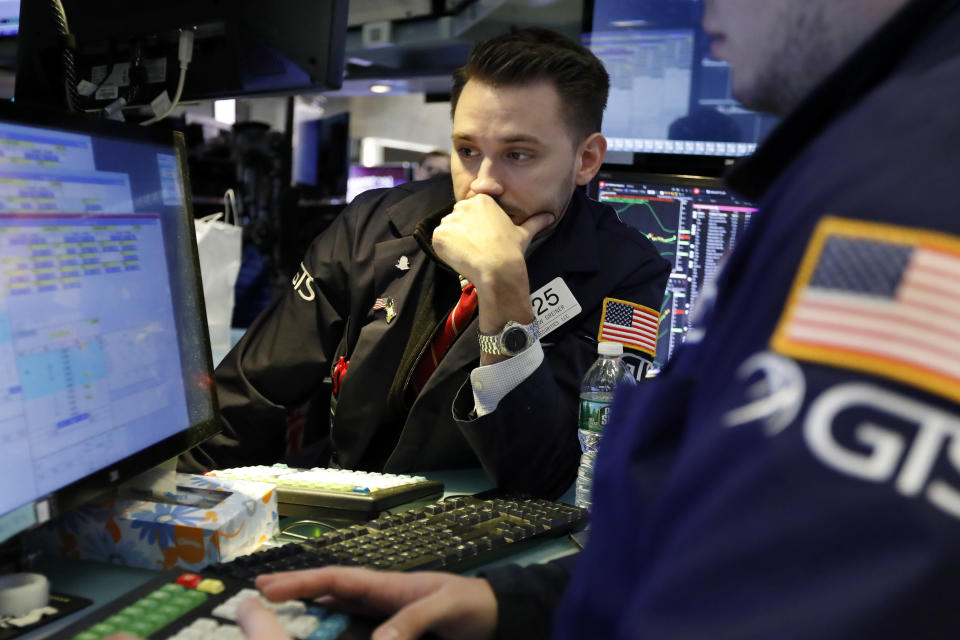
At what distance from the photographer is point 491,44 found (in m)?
1.50

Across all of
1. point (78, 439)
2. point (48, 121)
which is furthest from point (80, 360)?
point (48, 121)

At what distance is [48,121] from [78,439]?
27 cm

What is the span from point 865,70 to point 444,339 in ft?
3.39

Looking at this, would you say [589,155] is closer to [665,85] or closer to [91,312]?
[665,85]

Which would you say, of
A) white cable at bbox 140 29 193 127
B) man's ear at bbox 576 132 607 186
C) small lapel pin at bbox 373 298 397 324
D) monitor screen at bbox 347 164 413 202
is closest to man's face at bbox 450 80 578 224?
man's ear at bbox 576 132 607 186

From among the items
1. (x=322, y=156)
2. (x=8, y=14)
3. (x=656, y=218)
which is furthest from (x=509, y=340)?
(x=322, y=156)

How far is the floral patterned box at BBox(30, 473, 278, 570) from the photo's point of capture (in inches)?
30.3

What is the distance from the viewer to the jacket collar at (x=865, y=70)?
0.41m

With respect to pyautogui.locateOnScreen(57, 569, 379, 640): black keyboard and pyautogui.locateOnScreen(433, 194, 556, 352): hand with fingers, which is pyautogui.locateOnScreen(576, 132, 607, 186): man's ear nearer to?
pyautogui.locateOnScreen(433, 194, 556, 352): hand with fingers

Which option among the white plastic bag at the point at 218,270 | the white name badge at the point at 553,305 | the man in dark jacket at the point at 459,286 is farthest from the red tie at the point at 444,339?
the white plastic bag at the point at 218,270

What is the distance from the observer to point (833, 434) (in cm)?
32

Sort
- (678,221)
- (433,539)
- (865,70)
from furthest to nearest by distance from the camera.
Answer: (678,221) < (433,539) < (865,70)

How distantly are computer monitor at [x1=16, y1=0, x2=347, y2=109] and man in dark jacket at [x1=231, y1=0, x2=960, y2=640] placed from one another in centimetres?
88

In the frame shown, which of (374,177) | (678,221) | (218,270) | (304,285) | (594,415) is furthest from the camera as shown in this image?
(374,177)
